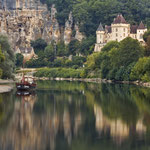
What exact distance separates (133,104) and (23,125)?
1666 cm

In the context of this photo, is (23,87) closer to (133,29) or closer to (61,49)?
(133,29)

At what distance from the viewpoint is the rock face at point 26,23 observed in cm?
15625

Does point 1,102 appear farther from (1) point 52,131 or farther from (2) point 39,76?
(2) point 39,76

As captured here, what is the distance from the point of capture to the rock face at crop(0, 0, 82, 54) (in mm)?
156250

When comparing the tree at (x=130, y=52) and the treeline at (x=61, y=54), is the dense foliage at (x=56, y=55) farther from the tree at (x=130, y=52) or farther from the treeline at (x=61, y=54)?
the tree at (x=130, y=52)

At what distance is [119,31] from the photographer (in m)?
131

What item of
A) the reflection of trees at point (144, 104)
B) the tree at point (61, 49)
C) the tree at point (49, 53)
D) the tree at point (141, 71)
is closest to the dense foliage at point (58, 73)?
the tree at point (49, 53)

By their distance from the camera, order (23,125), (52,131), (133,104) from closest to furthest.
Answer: (52,131) → (23,125) → (133,104)

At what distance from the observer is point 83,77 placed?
116m

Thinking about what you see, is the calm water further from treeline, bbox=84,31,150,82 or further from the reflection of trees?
treeline, bbox=84,31,150,82

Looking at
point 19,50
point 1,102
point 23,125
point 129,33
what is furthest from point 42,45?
point 23,125

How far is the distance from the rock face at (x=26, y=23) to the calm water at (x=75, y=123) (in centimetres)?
9425

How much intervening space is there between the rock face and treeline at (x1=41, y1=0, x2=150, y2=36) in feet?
14.9

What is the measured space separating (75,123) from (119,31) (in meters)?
90.4
